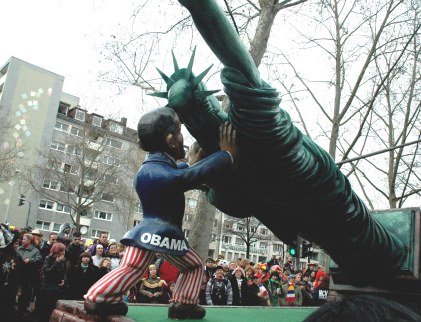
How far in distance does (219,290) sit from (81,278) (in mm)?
2499

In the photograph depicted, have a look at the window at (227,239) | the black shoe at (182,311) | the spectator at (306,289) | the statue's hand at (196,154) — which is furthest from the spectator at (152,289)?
the window at (227,239)

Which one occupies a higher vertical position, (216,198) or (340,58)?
(340,58)

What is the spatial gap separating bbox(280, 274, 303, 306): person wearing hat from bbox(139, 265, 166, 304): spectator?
400 centimetres

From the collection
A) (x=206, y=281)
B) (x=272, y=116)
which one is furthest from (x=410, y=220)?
(x=206, y=281)

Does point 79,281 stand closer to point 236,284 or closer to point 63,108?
point 236,284

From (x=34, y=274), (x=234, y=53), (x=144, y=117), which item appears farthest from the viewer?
(x=34, y=274)

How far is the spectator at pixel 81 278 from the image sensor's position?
276 inches

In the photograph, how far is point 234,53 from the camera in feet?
4.98

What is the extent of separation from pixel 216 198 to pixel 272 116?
0.68 m

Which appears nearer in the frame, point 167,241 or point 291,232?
point 167,241

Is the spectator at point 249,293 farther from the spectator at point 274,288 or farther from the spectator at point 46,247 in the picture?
the spectator at point 46,247

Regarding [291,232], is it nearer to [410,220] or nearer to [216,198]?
[216,198]

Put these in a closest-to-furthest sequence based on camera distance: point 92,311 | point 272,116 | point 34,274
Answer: point 272,116 < point 92,311 < point 34,274

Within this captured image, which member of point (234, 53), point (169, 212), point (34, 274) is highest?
point (234, 53)
